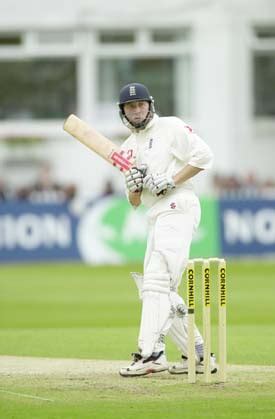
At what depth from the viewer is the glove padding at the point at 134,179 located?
7.80m

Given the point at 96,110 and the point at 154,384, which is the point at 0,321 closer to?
the point at 154,384

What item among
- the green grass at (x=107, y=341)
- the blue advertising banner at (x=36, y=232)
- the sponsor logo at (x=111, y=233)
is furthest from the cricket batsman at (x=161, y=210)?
the blue advertising banner at (x=36, y=232)

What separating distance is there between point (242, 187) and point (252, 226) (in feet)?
8.16

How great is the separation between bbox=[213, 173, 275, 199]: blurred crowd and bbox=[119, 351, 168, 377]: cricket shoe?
12.6 metres

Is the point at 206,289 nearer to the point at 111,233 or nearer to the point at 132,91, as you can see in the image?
the point at 132,91

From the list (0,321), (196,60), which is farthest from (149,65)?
(0,321)

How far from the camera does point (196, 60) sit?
26266 mm

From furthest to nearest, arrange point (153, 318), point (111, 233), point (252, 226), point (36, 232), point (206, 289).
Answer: point (252, 226) < point (36, 232) < point (111, 233) < point (153, 318) < point (206, 289)

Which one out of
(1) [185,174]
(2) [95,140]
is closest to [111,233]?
(2) [95,140]

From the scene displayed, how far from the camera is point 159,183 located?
7684mm

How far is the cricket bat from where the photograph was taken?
8.02 metres

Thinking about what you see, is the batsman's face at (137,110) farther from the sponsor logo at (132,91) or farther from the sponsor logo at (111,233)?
the sponsor logo at (111,233)

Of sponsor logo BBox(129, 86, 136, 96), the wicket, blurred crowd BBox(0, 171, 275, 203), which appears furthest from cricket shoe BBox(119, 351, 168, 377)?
blurred crowd BBox(0, 171, 275, 203)

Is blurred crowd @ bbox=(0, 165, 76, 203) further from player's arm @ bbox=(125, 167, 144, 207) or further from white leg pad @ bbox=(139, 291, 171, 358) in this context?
white leg pad @ bbox=(139, 291, 171, 358)
